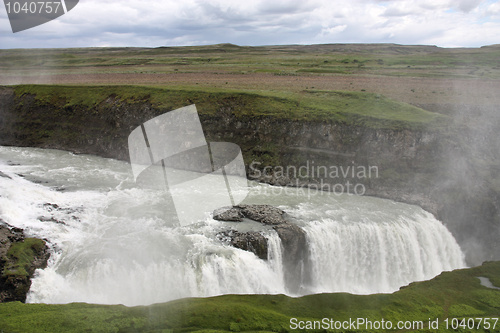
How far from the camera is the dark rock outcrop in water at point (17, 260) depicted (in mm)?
17766

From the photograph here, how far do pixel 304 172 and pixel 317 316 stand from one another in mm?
18987

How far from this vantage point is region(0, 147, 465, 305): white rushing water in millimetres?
20047

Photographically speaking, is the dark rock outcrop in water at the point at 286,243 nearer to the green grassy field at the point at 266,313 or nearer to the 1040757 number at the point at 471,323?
the green grassy field at the point at 266,313

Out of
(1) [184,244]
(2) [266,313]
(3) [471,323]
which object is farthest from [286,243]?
(3) [471,323]

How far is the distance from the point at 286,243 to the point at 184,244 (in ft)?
21.1

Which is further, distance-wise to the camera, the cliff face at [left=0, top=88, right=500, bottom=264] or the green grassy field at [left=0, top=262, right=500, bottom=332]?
the cliff face at [left=0, top=88, right=500, bottom=264]

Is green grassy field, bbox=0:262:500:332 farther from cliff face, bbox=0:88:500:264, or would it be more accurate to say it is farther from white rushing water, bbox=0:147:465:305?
cliff face, bbox=0:88:500:264

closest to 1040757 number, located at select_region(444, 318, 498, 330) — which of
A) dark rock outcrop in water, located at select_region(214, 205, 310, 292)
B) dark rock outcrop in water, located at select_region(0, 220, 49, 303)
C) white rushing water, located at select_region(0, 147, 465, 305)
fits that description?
white rushing water, located at select_region(0, 147, 465, 305)

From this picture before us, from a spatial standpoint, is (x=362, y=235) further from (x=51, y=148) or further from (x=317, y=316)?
(x=51, y=148)

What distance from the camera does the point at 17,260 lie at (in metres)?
19.0

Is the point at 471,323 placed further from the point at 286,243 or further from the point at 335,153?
the point at 335,153

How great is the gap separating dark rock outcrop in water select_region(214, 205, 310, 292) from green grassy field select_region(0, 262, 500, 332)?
453 cm

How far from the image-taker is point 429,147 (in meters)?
34.0

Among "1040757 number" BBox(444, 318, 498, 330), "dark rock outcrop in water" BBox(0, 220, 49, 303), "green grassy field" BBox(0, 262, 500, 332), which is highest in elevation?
"dark rock outcrop in water" BBox(0, 220, 49, 303)
